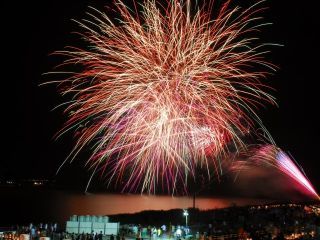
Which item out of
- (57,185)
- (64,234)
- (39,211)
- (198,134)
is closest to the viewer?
(64,234)

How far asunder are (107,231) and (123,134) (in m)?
4.79

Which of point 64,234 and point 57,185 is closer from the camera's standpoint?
point 64,234

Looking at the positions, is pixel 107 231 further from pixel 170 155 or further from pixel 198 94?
pixel 198 94

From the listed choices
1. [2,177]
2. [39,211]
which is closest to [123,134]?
[39,211]

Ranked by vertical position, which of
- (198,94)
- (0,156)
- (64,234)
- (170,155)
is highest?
(0,156)

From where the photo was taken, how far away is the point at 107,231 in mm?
22172

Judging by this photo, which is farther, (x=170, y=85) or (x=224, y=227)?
(x=224, y=227)

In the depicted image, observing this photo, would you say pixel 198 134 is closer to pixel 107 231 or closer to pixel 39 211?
pixel 107 231

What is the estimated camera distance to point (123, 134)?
22.3m

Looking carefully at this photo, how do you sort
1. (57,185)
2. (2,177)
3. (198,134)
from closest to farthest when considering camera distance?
(198,134) < (2,177) < (57,185)

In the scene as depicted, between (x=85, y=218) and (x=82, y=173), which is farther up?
(x=82, y=173)

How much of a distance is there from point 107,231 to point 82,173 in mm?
166954

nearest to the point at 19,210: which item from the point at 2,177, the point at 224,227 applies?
the point at 224,227

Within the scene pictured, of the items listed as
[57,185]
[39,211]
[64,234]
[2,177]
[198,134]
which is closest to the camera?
[64,234]
